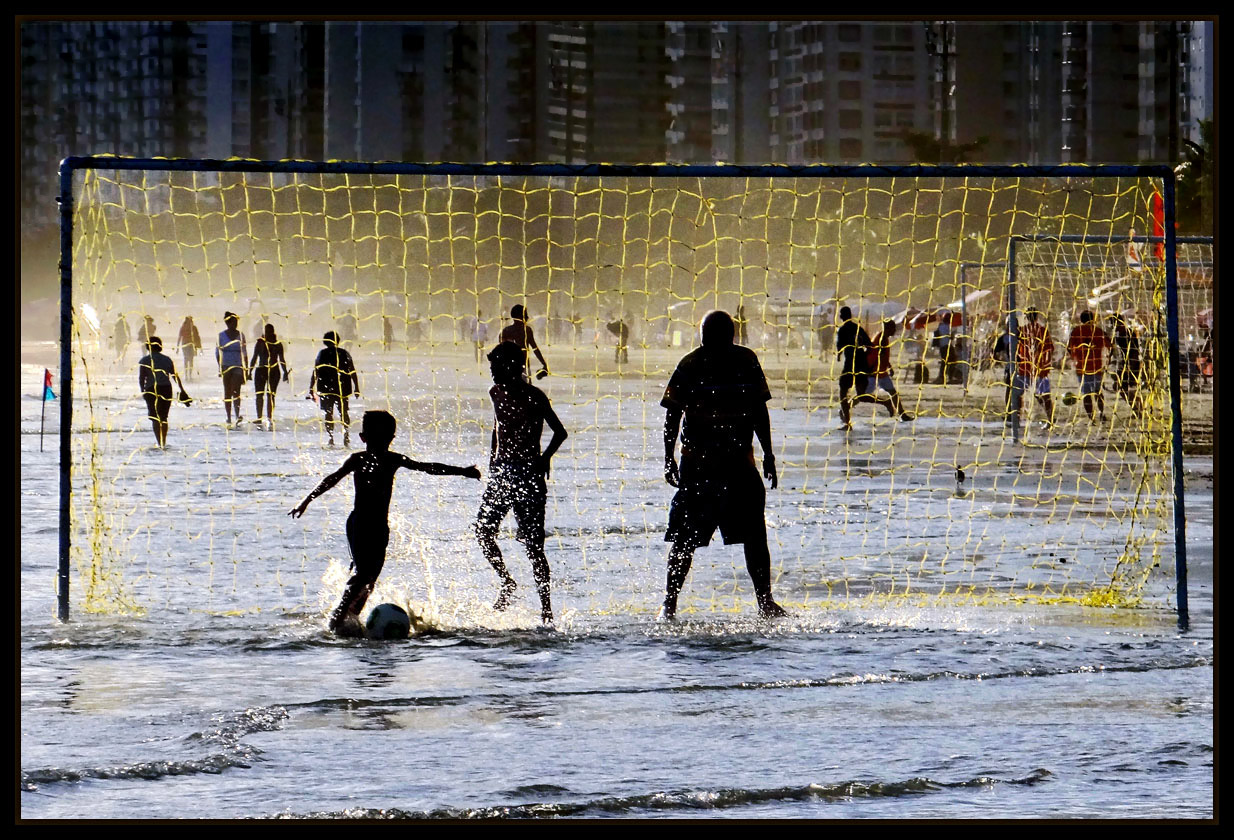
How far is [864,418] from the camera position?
24016 mm

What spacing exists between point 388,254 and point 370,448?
9077 cm

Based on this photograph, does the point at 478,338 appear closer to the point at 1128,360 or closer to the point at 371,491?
the point at 1128,360

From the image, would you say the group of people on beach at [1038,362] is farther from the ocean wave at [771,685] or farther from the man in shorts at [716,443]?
the ocean wave at [771,685]

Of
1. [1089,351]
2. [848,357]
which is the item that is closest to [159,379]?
[848,357]

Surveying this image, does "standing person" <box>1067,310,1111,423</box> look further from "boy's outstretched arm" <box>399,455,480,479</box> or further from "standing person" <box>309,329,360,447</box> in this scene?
"boy's outstretched arm" <box>399,455,480,479</box>

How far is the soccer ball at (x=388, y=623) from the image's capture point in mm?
7719

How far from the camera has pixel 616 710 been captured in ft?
20.7

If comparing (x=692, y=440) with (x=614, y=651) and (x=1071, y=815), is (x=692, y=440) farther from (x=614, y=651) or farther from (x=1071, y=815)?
(x=1071, y=815)

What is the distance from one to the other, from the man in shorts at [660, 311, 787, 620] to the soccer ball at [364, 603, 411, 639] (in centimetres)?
132

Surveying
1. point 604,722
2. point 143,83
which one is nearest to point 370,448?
point 604,722

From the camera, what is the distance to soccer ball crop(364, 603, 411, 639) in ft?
25.3

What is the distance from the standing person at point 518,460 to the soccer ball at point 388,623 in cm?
50

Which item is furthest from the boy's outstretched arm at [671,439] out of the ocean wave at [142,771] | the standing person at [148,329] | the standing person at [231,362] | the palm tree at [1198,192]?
the palm tree at [1198,192]

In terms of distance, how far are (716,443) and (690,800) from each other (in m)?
3.04
